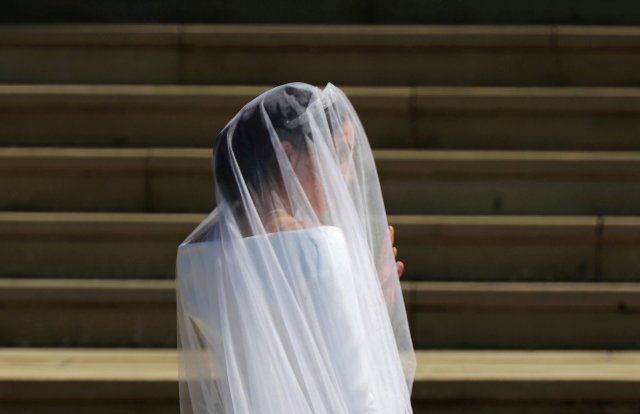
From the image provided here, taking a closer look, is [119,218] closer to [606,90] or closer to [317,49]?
[317,49]

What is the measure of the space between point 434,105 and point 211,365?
3926 mm

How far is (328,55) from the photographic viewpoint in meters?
6.26

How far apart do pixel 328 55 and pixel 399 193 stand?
38.0 inches

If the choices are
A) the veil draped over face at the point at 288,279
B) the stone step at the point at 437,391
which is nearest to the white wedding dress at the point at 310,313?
the veil draped over face at the point at 288,279

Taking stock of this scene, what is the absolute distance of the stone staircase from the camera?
15.7 ft

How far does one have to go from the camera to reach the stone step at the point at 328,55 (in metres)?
6.24

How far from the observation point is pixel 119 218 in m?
5.48

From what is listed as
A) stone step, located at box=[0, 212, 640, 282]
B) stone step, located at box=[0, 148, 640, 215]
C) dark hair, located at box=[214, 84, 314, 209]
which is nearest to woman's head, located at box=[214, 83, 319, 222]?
dark hair, located at box=[214, 84, 314, 209]

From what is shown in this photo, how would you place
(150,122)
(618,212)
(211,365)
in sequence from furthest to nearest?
(150,122)
(618,212)
(211,365)

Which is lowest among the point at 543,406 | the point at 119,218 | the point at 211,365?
the point at 543,406

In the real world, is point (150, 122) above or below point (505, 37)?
below

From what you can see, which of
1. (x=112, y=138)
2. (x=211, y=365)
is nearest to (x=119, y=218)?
(x=112, y=138)
